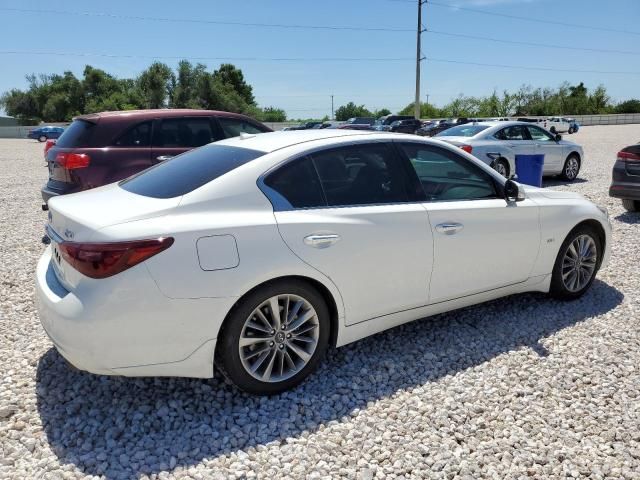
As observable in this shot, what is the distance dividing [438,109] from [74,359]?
9015 centimetres

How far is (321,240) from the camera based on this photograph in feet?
10.2

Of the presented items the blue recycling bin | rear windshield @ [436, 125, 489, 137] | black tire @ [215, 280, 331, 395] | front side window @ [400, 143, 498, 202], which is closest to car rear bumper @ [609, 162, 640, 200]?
the blue recycling bin

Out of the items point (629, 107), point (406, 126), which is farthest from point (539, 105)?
point (406, 126)

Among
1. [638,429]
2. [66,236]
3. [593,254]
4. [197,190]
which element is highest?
[197,190]

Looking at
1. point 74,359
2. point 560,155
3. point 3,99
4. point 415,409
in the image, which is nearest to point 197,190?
point 74,359

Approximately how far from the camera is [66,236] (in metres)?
2.90

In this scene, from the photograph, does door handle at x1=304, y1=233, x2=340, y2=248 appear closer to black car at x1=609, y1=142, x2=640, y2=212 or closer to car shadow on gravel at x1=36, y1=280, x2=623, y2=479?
car shadow on gravel at x1=36, y1=280, x2=623, y2=479

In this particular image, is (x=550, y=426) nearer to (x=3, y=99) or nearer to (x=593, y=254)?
(x=593, y=254)

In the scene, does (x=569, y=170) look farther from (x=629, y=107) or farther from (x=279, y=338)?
(x=629, y=107)

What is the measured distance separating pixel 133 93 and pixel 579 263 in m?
70.1

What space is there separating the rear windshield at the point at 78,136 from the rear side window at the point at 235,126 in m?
1.76

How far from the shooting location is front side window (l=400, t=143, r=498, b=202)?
12.4 ft

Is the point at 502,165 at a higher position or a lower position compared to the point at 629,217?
higher

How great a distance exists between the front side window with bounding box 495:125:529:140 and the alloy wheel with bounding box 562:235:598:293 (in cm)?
738
